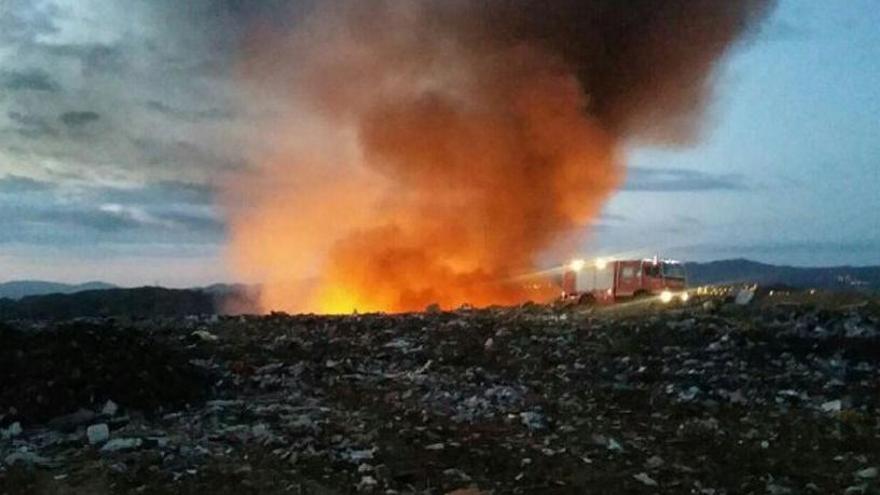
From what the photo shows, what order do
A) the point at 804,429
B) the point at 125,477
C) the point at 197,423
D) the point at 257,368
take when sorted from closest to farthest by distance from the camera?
the point at 125,477 → the point at 197,423 → the point at 804,429 → the point at 257,368

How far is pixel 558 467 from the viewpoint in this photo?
7445 mm

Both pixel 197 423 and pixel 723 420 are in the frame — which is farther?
pixel 723 420

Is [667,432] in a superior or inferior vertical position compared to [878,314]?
inferior

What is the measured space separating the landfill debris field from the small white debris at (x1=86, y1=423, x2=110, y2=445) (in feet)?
0.06

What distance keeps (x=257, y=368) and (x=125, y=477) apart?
4.25m

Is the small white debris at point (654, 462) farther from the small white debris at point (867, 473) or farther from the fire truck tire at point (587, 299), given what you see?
the fire truck tire at point (587, 299)

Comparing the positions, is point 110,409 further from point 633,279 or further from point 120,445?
point 633,279

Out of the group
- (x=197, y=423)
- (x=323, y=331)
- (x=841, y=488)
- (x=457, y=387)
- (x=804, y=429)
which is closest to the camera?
(x=841, y=488)

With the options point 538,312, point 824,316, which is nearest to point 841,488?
point 824,316

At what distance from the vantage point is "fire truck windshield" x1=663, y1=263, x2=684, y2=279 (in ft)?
85.0

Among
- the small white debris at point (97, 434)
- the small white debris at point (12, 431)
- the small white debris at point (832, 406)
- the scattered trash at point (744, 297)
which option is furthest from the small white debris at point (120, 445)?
the scattered trash at point (744, 297)

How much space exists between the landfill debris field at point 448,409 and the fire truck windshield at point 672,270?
11.8 metres

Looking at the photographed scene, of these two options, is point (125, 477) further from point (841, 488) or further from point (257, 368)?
point (841, 488)

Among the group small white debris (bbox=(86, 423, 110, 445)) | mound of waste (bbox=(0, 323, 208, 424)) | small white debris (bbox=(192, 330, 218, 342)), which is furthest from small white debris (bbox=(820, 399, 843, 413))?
small white debris (bbox=(192, 330, 218, 342))
